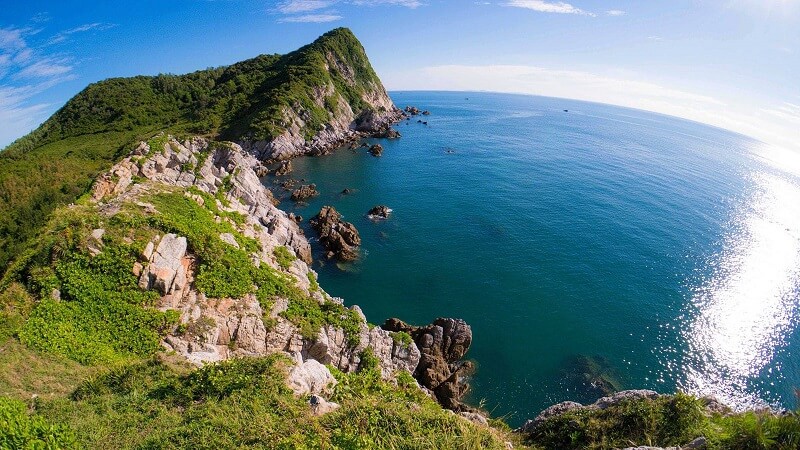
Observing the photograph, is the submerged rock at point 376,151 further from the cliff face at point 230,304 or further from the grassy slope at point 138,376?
the grassy slope at point 138,376

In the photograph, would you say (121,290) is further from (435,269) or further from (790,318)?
(790,318)

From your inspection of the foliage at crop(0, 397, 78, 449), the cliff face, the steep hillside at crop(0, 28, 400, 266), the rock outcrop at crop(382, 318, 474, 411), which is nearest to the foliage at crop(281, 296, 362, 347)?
the cliff face

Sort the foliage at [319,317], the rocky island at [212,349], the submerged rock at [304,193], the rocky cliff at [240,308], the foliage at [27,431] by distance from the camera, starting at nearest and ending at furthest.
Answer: the foliage at [27,431]
the rocky island at [212,349]
the rocky cliff at [240,308]
the foliage at [319,317]
the submerged rock at [304,193]

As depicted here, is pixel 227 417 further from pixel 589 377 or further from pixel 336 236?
pixel 336 236

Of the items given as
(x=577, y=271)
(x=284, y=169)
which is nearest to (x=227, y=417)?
(x=577, y=271)

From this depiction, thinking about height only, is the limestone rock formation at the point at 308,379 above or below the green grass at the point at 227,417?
below

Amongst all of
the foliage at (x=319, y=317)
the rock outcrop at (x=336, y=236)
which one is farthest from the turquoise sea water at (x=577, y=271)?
the foliage at (x=319, y=317)

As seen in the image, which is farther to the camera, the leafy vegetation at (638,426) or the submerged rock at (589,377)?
the submerged rock at (589,377)

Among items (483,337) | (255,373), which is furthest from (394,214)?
(255,373)
